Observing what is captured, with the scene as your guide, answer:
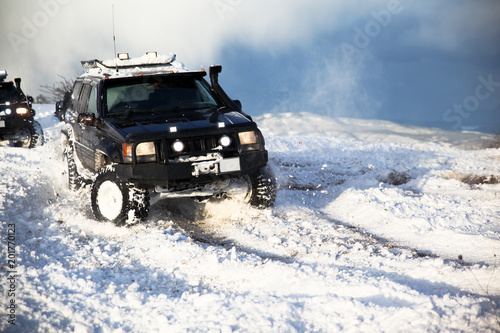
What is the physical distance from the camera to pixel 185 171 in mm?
5363

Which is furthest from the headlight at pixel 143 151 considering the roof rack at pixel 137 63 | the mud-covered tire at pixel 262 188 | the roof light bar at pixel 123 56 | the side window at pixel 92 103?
the roof light bar at pixel 123 56

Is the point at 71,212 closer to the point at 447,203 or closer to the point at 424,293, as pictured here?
the point at 424,293

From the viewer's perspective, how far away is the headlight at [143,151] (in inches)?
210

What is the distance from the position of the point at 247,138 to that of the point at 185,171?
3.11 feet

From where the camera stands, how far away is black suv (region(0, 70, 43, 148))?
12867 mm

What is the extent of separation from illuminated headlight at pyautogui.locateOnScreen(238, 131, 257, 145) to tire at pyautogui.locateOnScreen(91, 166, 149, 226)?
1.37 meters

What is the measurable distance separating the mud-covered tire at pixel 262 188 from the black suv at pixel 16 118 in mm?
9635

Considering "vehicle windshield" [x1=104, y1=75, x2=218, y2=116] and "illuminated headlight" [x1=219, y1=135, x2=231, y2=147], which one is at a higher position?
"vehicle windshield" [x1=104, y1=75, x2=218, y2=116]

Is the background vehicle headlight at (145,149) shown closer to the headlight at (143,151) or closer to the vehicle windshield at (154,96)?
the headlight at (143,151)

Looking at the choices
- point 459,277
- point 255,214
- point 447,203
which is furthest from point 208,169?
point 447,203

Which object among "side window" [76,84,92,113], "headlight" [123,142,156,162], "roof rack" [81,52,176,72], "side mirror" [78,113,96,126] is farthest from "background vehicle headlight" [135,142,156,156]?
"side window" [76,84,92,113]

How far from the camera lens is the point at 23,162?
9008mm

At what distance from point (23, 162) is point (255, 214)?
538 cm

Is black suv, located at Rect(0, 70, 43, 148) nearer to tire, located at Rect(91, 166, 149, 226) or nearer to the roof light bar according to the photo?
the roof light bar
